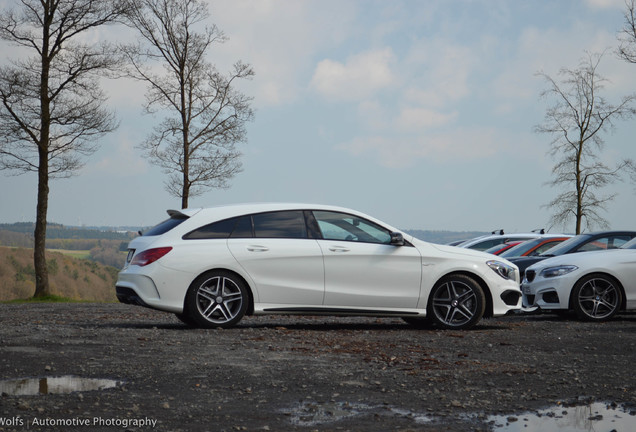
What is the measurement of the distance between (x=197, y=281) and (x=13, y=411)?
541cm

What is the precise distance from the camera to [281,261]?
35.6 feet

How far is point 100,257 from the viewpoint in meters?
97.8

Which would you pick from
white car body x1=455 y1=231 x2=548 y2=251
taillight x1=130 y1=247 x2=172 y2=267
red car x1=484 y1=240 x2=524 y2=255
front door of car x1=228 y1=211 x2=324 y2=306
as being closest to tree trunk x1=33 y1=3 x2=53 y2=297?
white car body x1=455 y1=231 x2=548 y2=251

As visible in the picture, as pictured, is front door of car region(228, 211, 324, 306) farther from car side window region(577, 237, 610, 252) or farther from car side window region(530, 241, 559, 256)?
car side window region(530, 241, 559, 256)

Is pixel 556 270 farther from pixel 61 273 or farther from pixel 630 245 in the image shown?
pixel 61 273

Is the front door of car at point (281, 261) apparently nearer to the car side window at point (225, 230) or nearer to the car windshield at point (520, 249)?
the car side window at point (225, 230)

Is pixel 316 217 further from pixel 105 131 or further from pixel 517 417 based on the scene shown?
pixel 105 131

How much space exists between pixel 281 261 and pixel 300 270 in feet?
0.95

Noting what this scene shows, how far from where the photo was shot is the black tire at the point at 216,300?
10.5 metres

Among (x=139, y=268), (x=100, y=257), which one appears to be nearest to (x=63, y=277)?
(x=100, y=257)

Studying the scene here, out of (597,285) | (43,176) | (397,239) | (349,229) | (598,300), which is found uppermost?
(43,176)

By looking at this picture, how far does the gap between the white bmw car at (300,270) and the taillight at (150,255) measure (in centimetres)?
1

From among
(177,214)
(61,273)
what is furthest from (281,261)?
(61,273)

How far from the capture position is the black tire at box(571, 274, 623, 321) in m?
13.3
